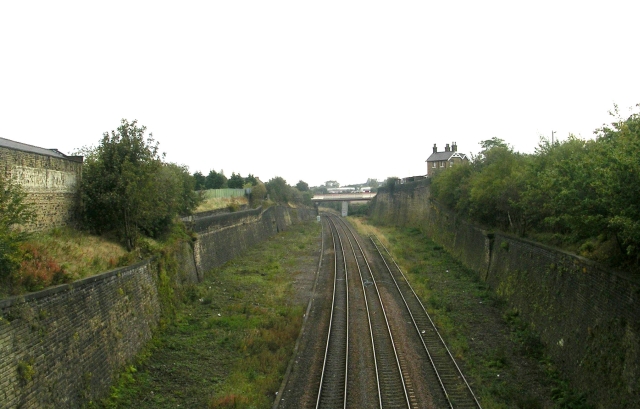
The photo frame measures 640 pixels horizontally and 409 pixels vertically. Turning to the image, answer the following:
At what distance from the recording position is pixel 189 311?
19.4 m

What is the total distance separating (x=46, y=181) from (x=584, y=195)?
52.7ft

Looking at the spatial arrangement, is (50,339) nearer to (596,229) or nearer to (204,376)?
→ (204,376)

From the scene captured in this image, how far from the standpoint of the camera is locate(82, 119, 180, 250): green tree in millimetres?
17328

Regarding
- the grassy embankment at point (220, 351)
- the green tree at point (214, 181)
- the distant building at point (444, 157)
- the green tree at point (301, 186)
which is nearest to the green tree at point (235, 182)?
the green tree at point (214, 181)

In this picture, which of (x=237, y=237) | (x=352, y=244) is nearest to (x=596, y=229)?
(x=237, y=237)

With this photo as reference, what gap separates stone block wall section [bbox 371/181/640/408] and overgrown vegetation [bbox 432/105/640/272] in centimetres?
72

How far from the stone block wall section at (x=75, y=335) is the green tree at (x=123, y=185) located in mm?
1996

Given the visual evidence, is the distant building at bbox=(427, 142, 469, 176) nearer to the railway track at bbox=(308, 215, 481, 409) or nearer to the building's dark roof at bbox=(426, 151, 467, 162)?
the building's dark roof at bbox=(426, 151, 467, 162)

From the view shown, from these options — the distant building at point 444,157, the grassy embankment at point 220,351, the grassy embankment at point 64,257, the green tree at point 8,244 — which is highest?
the distant building at point 444,157

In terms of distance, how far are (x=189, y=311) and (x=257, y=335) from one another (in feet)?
14.3

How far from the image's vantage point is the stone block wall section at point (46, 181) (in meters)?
13.5

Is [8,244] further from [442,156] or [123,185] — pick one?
[442,156]

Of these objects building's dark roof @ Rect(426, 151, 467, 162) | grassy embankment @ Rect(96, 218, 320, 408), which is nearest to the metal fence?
grassy embankment @ Rect(96, 218, 320, 408)

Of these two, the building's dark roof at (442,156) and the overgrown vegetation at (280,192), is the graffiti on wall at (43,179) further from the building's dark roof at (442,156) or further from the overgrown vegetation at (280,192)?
the building's dark roof at (442,156)
